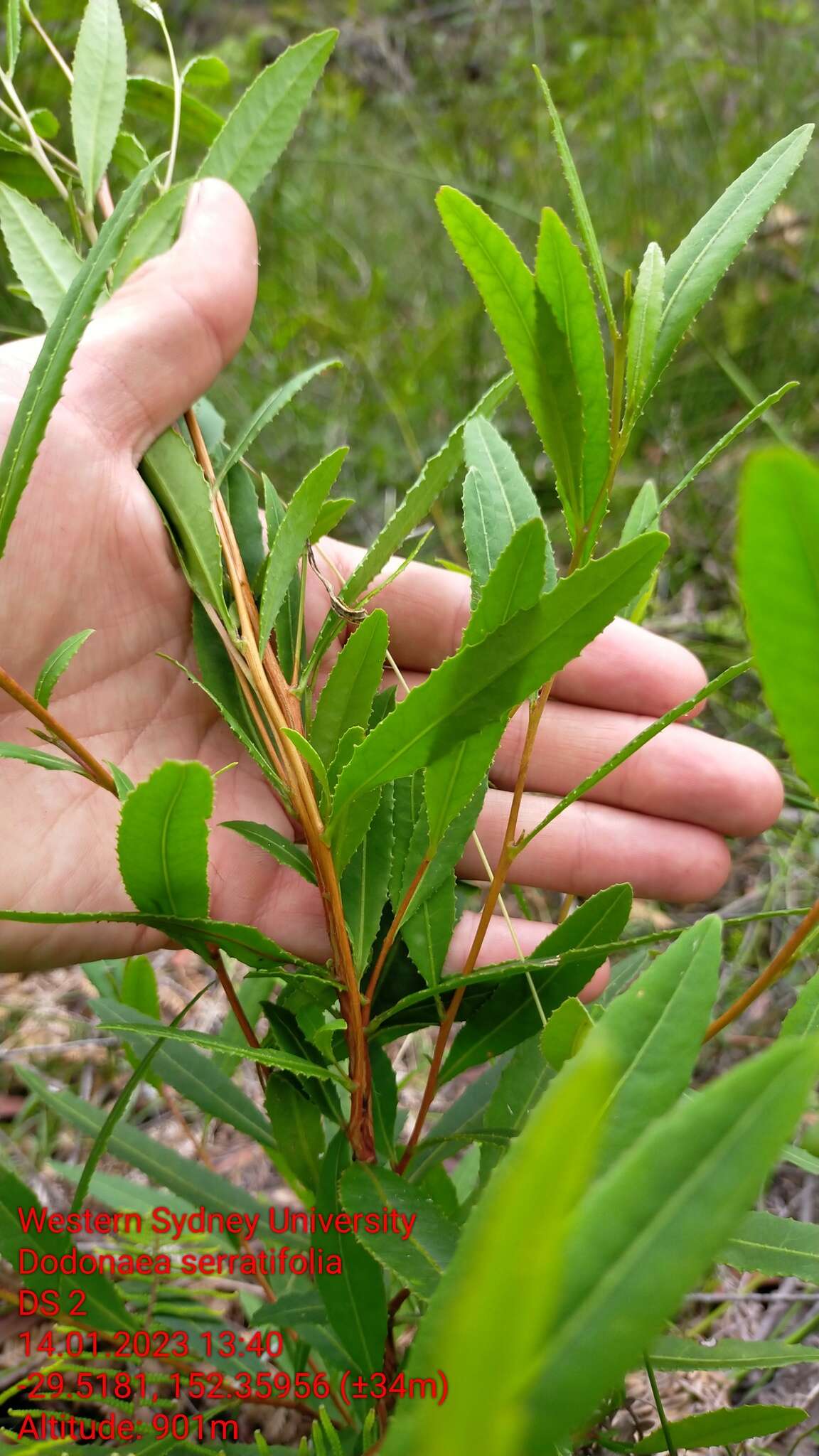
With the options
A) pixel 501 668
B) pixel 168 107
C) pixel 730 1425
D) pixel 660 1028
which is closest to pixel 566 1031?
pixel 660 1028

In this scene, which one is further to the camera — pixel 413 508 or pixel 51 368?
pixel 413 508

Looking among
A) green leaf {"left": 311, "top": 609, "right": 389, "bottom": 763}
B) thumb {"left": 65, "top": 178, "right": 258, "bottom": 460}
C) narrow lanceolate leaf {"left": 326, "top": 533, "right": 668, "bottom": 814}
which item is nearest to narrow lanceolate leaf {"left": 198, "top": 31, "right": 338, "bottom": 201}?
thumb {"left": 65, "top": 178, "right": 258, "bottom": 460}

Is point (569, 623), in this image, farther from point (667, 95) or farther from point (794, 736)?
point (667, 95)

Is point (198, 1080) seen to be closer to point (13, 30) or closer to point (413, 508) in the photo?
point (413, 508)

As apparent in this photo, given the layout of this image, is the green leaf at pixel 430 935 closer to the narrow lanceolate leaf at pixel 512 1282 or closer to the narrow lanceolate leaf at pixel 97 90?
the narrow lanceolate leaf at pixel 512 1282

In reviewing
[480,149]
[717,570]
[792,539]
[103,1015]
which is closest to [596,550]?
[717,570]

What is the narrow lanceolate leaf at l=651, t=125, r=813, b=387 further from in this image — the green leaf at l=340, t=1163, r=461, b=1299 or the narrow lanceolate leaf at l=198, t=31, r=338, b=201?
the green leaf at l=340, t=1163, r=461, b=1299
